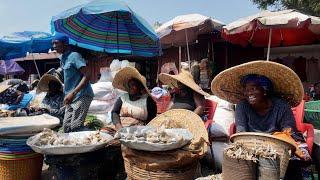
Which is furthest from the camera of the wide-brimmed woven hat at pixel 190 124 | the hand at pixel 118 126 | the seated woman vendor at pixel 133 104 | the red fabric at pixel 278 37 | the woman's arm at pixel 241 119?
the red fabric at pixel 278 37

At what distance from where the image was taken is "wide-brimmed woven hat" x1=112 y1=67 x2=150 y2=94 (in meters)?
4.21

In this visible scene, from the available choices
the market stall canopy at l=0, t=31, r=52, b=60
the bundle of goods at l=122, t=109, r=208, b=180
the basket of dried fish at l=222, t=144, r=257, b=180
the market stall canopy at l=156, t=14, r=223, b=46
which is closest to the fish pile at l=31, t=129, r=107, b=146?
the bundle of goods at l=122, t=109, r=208, b=180

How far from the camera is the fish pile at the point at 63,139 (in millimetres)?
3191

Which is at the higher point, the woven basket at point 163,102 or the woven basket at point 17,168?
the woven basket at point 17,168

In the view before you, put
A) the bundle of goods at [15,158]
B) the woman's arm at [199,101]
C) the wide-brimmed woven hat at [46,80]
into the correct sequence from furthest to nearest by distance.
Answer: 1. the wide-brimmed woven hat at [46,80]
2. the woman's arm at [199,101]
3. the bundle of goods at [15,158]

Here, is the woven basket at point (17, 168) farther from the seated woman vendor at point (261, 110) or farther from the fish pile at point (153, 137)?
the seated woman vendor at point (261, 110)

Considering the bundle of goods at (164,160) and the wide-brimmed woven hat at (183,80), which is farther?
the wide-brimmed woven hat at (183,80)

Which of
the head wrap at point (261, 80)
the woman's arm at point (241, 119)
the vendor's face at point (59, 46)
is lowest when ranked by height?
the woman's arm at point (241, 119)

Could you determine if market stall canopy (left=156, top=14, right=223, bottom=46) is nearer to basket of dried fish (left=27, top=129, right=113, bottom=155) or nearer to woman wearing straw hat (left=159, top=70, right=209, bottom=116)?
woman wearing straw hat (left=159, top=70, right=209, bottom=116)

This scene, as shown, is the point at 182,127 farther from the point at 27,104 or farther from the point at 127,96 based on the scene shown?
the point at 27,104

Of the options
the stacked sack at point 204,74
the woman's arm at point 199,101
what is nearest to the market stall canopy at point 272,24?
the stacked sack at point 204,74

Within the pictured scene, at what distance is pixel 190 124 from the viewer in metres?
3.57

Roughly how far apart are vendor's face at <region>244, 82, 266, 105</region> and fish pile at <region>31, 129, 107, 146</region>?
146 centimetres

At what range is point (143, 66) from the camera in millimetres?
12297
